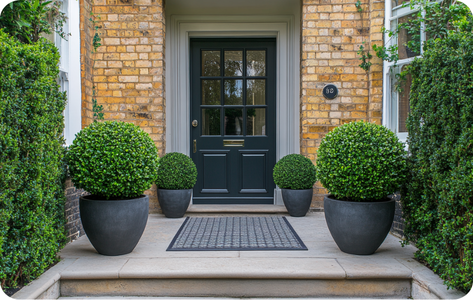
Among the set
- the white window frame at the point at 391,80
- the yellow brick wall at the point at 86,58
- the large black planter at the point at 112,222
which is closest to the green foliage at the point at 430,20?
the white window frame at the point at 391,80

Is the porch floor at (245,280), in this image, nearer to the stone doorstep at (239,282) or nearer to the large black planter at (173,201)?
the stone doorstep at (239,282)

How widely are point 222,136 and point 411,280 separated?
3137mm

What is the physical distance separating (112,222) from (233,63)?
123 inches

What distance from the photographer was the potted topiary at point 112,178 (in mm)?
2506

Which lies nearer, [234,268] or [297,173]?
[234,268]

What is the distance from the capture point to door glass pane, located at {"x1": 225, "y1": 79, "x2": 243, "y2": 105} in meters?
4.83

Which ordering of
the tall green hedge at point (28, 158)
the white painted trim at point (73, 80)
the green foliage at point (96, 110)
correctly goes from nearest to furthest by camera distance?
the tall green hedge at point (28, 158) → the white painted trim at point (73, 80) → the green foliage at point (96, 110)

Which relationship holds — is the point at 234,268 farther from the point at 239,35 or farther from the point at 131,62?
the point at 239,35

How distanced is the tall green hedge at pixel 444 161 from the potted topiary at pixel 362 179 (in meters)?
0.16

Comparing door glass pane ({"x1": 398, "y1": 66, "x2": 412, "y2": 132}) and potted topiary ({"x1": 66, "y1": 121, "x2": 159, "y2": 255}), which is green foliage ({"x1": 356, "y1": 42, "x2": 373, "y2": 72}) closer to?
door glass pane ({"x1": 398, "y1": 66, "x2": 412, "y2": 132})

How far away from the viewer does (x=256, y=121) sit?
486 centimetres

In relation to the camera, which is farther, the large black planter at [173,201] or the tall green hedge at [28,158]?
the large black planter at [173,201]

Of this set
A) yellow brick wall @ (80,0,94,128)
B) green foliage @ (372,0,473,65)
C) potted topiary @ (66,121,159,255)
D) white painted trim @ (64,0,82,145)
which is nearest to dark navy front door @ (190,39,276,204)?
yellow brick wall @ (80,0,94,128)

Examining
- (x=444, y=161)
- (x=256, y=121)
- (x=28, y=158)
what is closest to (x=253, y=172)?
(x=256, y=121)
